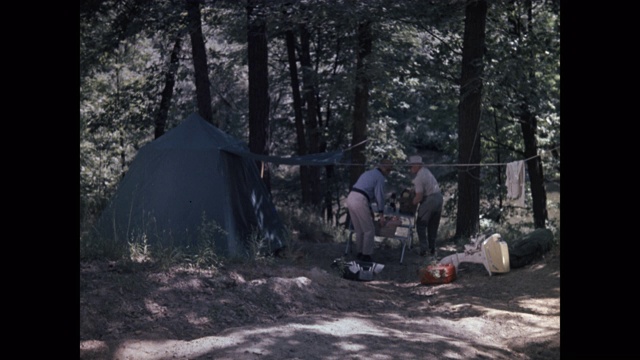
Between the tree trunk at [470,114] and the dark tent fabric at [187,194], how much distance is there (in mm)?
4592

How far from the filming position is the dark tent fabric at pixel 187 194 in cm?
1259

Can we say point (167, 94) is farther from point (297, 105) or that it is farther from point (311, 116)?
point (311, 116)

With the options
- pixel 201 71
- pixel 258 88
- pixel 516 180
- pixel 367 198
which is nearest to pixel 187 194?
pixel 367 198

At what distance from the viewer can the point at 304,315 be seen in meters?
8.73

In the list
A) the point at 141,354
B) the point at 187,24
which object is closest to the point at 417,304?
the point at 141,354

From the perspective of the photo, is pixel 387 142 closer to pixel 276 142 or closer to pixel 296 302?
pixel 276 142

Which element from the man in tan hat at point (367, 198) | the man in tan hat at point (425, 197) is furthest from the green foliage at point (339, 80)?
the man in tan hat at point (425, 197)

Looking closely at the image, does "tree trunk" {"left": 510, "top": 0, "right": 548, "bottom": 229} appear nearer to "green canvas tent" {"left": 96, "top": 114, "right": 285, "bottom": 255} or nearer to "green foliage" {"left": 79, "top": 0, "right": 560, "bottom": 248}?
"green foliage" {"left": 79, "top": 0, "right": 560, "bottom": 248}

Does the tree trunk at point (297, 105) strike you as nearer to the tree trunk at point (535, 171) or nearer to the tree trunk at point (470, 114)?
the tree trunk at point (535, 171)

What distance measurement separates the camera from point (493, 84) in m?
16.4

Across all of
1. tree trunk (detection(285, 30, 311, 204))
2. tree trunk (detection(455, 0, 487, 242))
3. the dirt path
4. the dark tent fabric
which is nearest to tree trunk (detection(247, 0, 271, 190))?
the dark tent fabric

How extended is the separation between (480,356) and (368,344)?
1.04m

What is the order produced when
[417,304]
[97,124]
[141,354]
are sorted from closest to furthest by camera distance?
[141,354] < [417,304] < [97,124]

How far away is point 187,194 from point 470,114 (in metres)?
6.16
